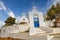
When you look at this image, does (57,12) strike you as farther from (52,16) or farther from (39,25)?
(39,25)

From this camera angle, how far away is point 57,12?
780 inches

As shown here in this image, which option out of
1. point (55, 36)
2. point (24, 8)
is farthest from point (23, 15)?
point (55, 36)

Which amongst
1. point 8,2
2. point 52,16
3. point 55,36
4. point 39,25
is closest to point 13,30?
point 39,25

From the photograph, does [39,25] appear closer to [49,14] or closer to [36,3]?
[49,14]

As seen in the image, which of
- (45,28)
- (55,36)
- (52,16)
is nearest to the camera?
A: (55,36)

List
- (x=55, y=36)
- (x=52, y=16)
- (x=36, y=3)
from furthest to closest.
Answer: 1. (x=36, y=3)
2. (x=52, y=16)
3. (x=55, y=36)

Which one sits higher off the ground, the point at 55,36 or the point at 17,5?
the point at 17,5

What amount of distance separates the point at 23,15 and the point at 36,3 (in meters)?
3.05

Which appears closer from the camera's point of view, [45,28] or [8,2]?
[45,28]

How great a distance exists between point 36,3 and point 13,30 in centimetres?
1034

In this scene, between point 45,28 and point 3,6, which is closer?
point 45,28

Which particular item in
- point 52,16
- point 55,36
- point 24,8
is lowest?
point 55,36

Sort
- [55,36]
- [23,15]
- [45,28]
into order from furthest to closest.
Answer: [23,15]
[45,28]
[55,36]

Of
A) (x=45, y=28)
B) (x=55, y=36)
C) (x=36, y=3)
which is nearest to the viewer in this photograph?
(x=55, y=36)
